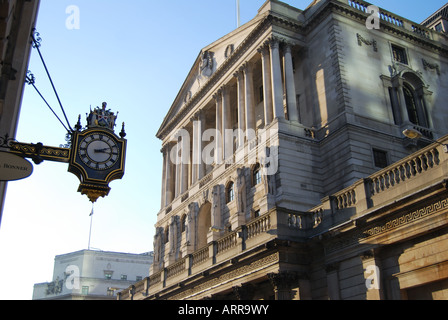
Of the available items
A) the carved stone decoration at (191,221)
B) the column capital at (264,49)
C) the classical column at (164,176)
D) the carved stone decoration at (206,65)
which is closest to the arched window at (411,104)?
the column capital at (264,49)

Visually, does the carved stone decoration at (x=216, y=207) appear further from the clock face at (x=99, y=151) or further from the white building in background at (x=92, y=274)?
the white building in background at (x=92, y=274)

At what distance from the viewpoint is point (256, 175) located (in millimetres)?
38031

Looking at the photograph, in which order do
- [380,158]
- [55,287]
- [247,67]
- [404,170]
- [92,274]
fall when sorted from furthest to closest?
[55,287] < [92,274] < [247,67] < [380,158] < [404,170]

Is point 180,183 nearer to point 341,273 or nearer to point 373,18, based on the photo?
point 373,18

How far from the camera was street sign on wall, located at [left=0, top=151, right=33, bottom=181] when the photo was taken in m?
10.1

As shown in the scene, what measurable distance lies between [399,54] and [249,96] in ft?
42.5

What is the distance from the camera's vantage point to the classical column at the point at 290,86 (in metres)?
38.1

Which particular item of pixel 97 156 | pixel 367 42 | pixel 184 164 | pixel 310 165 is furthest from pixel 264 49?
pixel 97 156

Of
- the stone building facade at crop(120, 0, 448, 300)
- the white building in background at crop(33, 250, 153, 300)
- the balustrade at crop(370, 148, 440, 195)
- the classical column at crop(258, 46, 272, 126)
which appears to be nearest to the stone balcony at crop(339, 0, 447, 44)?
the stone building facade at crop(120, 0, 448, 300)

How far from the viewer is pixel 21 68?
609 inches

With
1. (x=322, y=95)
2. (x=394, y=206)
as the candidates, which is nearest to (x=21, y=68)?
(x=394, y=206)

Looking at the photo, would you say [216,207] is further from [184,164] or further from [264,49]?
[264,49]

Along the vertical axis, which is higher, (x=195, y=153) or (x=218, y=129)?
(x=218, y=129)

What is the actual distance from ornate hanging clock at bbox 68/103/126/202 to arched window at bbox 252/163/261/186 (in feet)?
82.7
